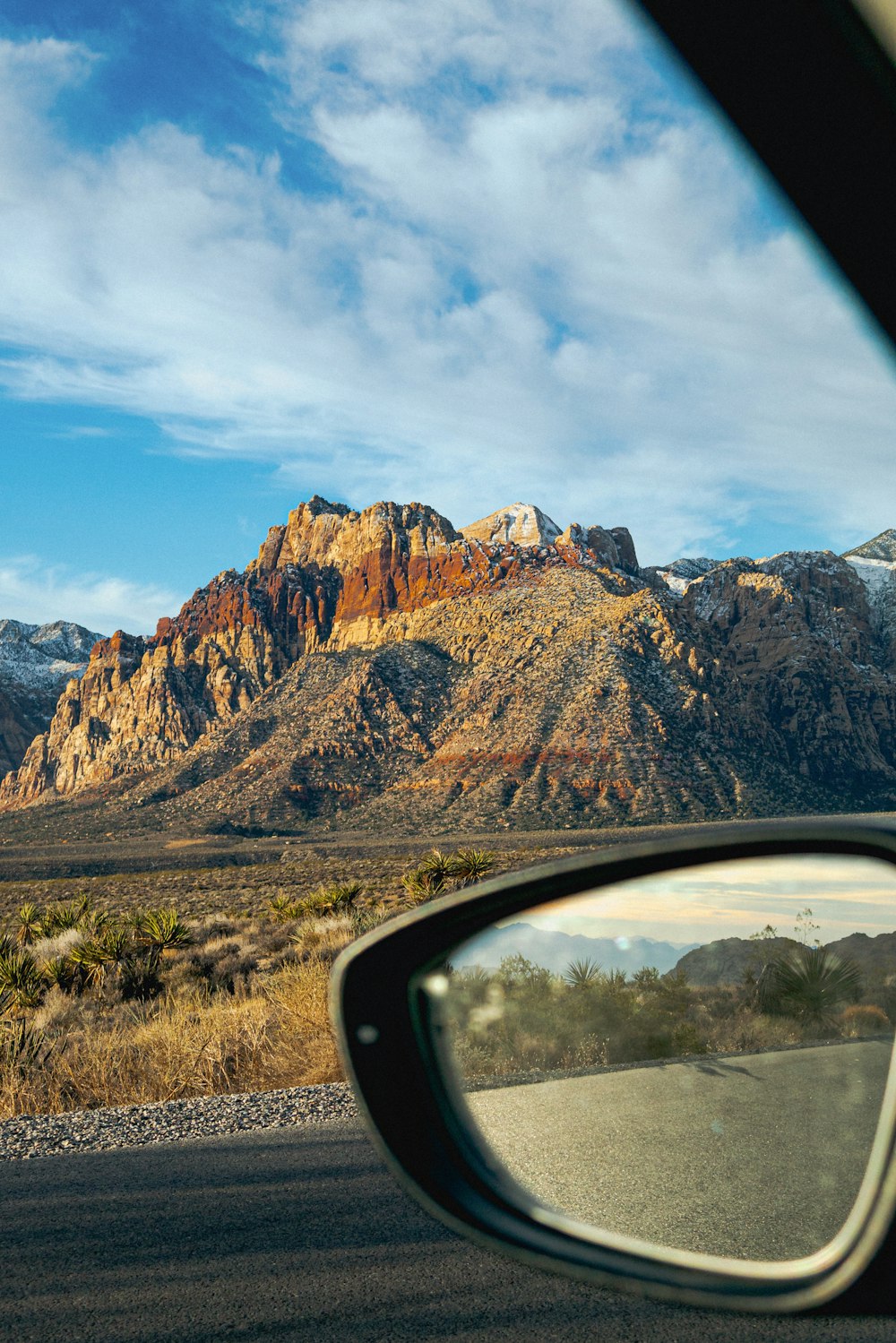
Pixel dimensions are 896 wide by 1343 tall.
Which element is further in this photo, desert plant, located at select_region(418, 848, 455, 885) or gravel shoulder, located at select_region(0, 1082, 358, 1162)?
desert plant, located at select_region(418, 848, 455, 885)

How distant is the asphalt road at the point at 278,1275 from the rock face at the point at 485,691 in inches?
2672

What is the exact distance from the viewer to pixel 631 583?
111625mm

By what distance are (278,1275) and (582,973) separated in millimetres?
3828

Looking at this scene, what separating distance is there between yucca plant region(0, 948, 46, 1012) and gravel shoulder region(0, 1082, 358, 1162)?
5.89 meters

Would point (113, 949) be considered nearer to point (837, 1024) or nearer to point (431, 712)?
point (837, 1024)

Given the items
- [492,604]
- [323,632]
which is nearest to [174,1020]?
[492,604]

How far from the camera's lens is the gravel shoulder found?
7.17 metres

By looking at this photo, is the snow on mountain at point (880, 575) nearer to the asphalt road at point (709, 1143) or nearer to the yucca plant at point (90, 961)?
the yucca plant at point (90, 961)

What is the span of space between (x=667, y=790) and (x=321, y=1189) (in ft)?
231

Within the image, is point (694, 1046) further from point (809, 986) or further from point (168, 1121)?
point (168, 1121)

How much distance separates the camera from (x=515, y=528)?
468 ft

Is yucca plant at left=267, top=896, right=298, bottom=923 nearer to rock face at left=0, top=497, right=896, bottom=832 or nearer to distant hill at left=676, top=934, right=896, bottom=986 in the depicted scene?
distant hill at left=676, top=934, right=896, bottom=986

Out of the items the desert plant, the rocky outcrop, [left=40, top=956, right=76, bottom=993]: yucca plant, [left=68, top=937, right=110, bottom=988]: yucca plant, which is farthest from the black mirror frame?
the rocky outcrop

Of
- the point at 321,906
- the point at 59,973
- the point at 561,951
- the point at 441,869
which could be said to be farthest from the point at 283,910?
the point at 561,951
